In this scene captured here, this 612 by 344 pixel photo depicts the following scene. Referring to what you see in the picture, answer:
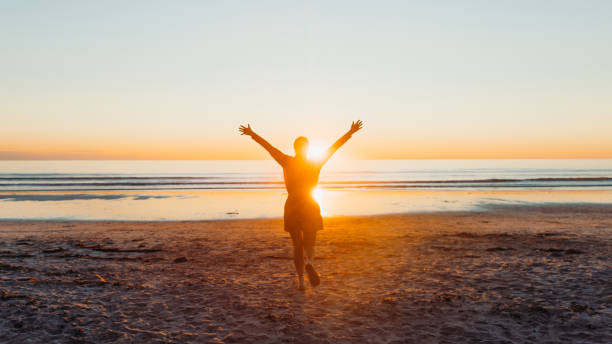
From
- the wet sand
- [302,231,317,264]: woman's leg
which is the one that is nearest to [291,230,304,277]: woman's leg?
[302,231,317,264]: woman's leg

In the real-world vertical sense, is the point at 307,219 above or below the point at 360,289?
above

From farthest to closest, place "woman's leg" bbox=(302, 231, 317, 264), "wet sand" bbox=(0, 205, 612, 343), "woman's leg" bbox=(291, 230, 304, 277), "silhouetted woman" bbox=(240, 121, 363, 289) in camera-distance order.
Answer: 1. "woman's leg" bbox=(291, 230, 304, 277)
2. "woman's leg" bbox=(302, 231, 317, 264)
3. "silhouetted woman" bbox=(240, 121, 363, 289)
4. "wet sand" bbox=(0, 205, 612, 343)

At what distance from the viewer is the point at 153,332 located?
4.50 metres

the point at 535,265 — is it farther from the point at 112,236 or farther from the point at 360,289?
the point at 112,236

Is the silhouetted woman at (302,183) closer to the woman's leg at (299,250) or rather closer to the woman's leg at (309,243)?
the woman's leg at (309,243)

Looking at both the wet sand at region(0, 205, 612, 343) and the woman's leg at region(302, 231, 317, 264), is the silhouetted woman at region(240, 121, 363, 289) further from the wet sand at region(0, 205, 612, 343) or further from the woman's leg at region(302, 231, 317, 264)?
the wet sand at region(0, 205, 612, 343)

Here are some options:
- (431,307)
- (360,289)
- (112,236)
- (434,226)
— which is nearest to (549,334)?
(431,307)

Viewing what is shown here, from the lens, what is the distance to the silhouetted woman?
18.5 feet

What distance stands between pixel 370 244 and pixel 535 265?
3.67m

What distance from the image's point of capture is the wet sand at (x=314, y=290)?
4.50 meters

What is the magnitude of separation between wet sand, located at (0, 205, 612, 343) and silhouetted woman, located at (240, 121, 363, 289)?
969 mm

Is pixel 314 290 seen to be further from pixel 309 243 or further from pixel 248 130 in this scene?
pixel 248 130

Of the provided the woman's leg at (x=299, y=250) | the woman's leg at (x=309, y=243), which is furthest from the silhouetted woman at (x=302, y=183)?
the woman's leg at (x=299, y=250)

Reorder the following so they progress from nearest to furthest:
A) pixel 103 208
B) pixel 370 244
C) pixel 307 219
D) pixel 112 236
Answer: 1. pixel 307 219
2. pixel 370 244
3. pixel 112 236
4. pixel 103 208
